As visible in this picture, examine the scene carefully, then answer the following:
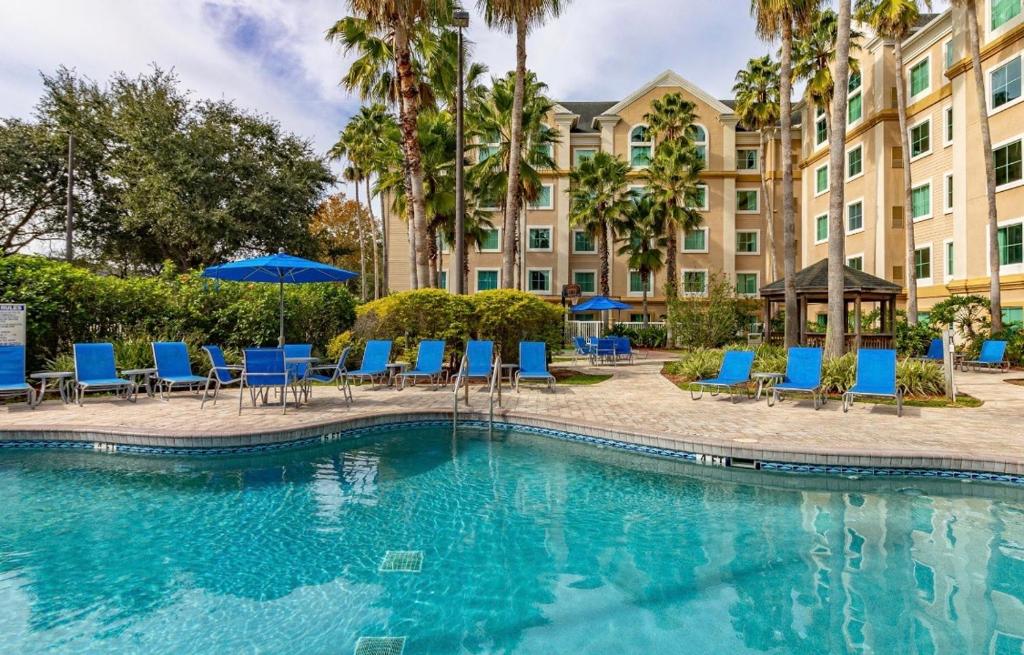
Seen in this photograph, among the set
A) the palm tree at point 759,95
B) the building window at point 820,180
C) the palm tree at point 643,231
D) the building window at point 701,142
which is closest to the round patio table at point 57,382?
the palm tree at point 643,231

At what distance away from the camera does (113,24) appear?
13.1m

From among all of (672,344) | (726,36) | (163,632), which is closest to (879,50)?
(726,36)

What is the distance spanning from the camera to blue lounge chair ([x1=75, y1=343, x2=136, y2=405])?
32.8 feet

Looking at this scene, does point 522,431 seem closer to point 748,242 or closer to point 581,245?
point 581,245

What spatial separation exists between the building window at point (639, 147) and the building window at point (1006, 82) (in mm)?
18671

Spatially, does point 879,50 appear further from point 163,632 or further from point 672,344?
point 163,632

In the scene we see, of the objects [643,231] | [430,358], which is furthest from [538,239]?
[430,358]

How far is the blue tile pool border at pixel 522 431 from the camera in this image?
20.8ft

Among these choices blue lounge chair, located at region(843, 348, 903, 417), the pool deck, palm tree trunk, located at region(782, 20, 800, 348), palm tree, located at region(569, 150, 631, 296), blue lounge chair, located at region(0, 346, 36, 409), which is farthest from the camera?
palm tree, located at region(569, 150, 631, 296)

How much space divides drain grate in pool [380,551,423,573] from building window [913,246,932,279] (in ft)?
93.1

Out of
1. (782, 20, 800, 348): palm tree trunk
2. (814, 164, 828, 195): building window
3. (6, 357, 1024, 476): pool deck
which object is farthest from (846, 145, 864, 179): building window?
(6, 357, 1024, 476): pool deck

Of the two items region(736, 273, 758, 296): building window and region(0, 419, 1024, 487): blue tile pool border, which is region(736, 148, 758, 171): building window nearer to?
region(736, 273, 758, 296): building window

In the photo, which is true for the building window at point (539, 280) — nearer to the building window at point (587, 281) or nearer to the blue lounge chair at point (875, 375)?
the building window at point (587, 281)

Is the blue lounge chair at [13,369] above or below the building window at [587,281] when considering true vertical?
below
